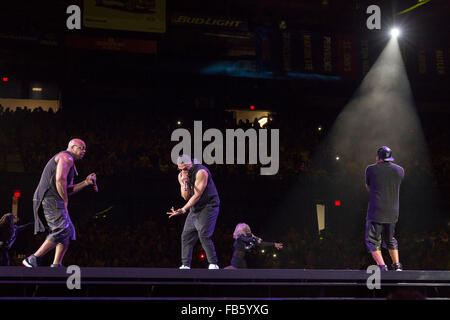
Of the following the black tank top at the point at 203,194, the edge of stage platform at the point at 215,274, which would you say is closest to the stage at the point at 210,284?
the edge of stage platform at the point at 215,274

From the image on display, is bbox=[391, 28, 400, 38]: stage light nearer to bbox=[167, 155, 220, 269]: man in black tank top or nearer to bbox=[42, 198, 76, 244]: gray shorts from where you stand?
bbox=[167, 155, 220, 269]: man in black tank top

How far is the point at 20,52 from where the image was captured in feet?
50.1

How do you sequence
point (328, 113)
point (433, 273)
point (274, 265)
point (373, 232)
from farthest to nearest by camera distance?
point (328, 113)
point (274, 265)
point (373, 232)
point (433, 273)

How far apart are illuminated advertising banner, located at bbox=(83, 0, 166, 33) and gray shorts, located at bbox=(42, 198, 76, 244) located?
7750 mm

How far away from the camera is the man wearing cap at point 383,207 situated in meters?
6.66

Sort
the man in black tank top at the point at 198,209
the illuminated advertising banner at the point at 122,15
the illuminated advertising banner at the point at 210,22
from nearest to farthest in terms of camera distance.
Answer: the man in black tank top at the point at 198,209 < the illuminated advertising banner at the point at 122,15 < the illuminated advertising banner at the point at 210,22

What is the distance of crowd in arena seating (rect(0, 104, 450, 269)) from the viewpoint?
1062 centimetres

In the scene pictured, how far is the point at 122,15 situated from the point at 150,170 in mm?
4109

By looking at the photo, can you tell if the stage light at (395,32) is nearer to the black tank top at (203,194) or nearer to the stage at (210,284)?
the black tank top at (203,194)

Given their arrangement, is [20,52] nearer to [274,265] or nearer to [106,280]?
[274,265]

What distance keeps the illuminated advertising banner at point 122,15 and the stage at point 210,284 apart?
8.80 m

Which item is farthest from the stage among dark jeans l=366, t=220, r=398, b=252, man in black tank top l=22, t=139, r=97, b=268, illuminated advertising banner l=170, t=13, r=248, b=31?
illuminated advertising banner l=170, t=13, r=248, b=31
